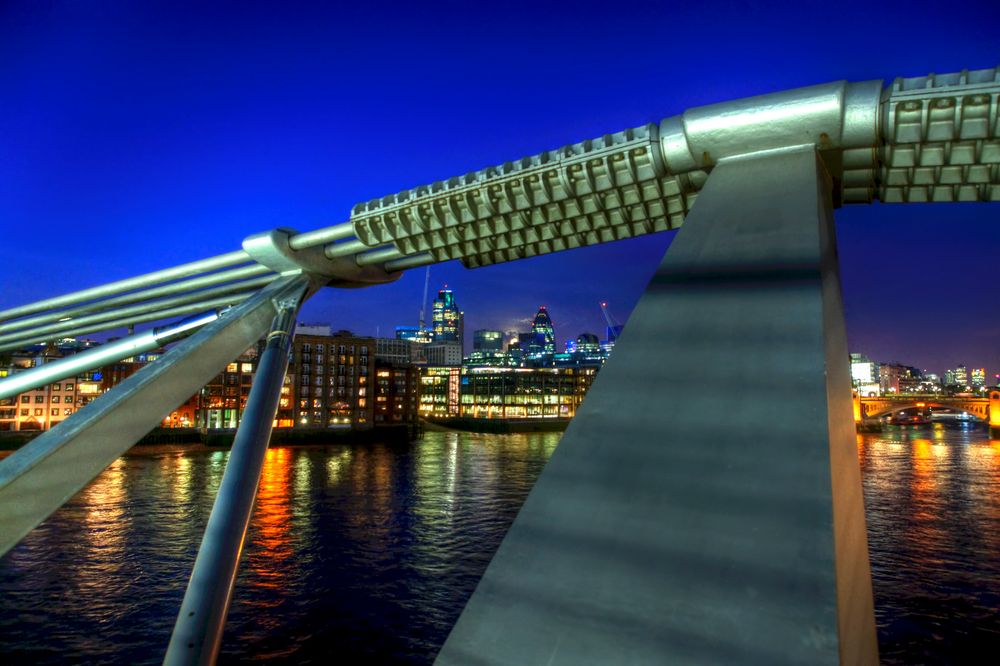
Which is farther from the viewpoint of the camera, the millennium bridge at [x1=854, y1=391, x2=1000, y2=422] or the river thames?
the millennium bridge at [x1=854, y1=391, x2=1000, y2=422]

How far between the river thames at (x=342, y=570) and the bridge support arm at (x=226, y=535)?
765 cm

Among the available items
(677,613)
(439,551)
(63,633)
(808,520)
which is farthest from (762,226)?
(439,551)

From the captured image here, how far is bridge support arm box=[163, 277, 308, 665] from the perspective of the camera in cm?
550

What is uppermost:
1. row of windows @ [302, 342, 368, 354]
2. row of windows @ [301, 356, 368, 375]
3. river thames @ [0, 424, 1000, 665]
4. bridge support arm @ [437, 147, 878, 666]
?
row of windows @ [302, 342, 368, 354]

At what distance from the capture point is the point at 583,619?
98.0 inches

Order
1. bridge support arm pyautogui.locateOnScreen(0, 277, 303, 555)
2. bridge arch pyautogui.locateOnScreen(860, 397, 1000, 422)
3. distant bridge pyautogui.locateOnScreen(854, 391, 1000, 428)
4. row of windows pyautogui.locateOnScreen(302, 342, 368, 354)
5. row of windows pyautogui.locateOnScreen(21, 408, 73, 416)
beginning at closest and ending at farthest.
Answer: bridge support arm pyautogui.locateOnScreen(0, 277, 303, 555) → row of windows pyautogui.locateOnScreen(21, 408, 73, 416) → distant bridge pyautogui.locateOnScreen(854, 391, 1000, 428) → row of windows pyautogui.locateOnScreen(302, 342, 368, 354) → bridge arch pyautogui.locateOnScreen(860, 397, 1000, 422)

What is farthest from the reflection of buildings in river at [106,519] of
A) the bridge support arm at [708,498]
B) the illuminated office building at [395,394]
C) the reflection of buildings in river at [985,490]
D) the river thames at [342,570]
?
the illuminated office building at [395,394]

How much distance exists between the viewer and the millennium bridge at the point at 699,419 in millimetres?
2430

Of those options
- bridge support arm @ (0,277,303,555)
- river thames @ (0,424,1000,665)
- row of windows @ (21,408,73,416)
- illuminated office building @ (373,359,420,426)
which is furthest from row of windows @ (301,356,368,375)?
bridge support arm @ (0,277,303,555)

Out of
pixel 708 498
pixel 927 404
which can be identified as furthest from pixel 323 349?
pixel 708 498

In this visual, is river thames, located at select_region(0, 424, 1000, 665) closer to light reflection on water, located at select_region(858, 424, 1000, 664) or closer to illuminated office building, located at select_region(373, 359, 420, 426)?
light reflection on water, located at select_region(858, 424, 1000, 664)

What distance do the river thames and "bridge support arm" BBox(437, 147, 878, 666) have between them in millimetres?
11383

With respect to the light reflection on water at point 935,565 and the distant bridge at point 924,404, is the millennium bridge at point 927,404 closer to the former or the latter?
the distant bridge at point 924,404

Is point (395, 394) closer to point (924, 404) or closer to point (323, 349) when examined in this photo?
point (323, 349)
